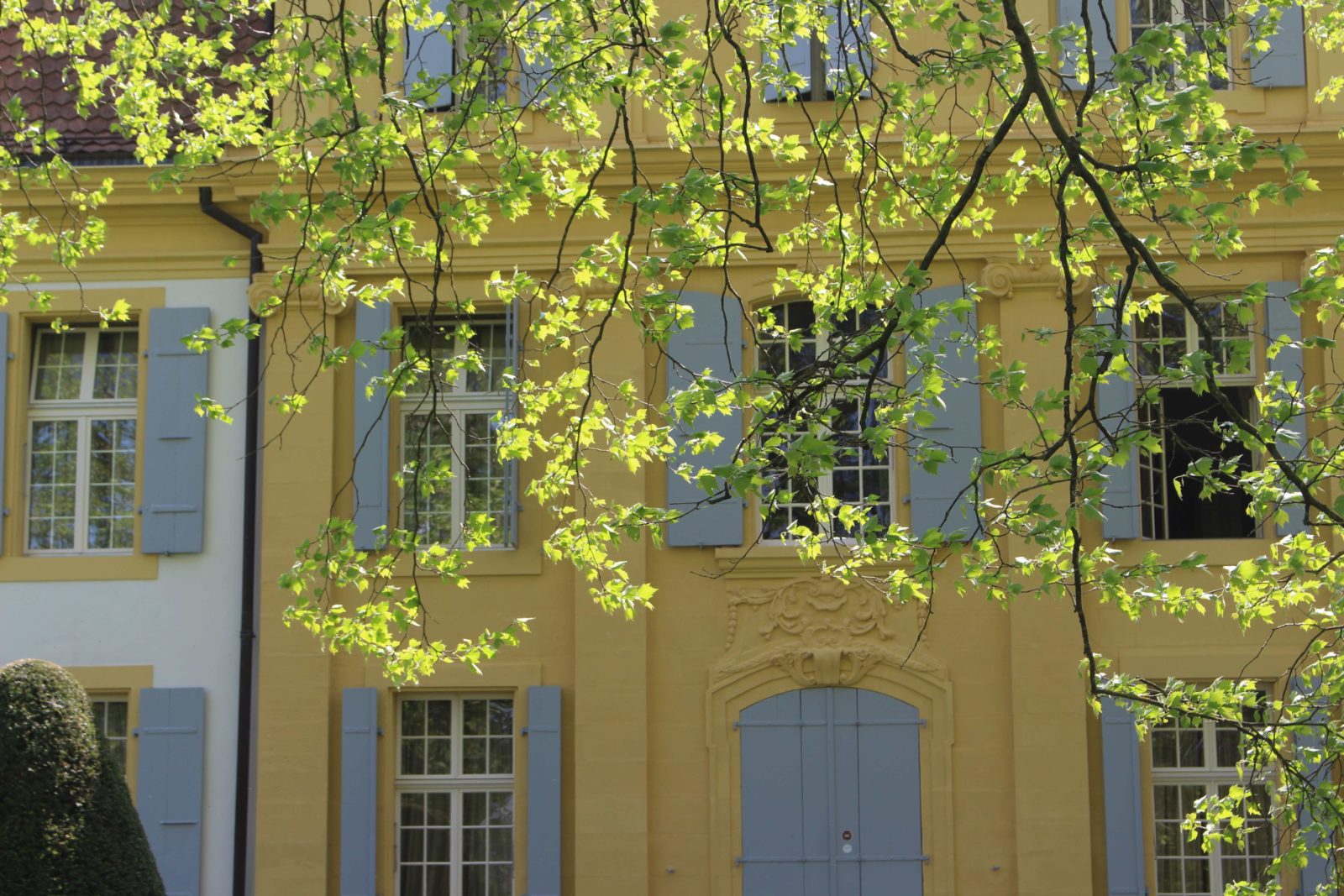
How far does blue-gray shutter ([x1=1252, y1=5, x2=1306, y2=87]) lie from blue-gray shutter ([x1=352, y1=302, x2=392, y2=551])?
656 centimetres

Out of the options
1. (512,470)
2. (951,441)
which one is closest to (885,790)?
(951,441)

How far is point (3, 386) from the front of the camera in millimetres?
12734

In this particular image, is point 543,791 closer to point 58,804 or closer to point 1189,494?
point 58,804

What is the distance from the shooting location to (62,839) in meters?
9.04

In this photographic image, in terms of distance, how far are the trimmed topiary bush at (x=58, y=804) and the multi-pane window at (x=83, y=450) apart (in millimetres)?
3515

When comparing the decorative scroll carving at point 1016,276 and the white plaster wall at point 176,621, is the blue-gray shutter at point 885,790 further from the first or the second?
the white plaster wall at point 176,621

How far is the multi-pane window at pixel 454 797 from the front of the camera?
12.2 m

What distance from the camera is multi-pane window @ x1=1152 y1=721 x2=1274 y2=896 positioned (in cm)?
1195

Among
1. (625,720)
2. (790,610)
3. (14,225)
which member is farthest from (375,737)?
(14,225)

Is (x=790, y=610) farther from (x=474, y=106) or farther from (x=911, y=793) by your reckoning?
(x=474, y=106)

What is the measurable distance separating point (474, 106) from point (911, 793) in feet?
22.3

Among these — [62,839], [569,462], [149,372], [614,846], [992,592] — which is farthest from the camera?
[149,372]

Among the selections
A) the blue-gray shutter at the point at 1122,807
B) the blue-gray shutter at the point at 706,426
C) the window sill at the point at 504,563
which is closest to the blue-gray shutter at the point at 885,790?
the blue-gray shutter at the point at 1122,807

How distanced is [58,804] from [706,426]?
497cm
